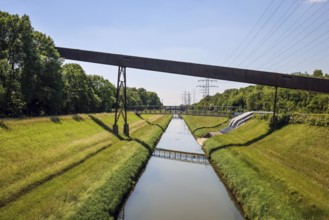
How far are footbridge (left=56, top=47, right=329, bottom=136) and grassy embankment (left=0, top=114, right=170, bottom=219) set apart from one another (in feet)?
35.9

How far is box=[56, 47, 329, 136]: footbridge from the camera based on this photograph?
29.8 metres

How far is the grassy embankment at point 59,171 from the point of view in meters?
12.9

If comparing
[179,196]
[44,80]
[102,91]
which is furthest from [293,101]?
[179,196]

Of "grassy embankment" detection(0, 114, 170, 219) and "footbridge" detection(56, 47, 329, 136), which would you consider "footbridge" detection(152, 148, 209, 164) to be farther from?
"footbridge" detection(56, 47, 329, 136)

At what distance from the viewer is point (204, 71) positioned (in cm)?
3356

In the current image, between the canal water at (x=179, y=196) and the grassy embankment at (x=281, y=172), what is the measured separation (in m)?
1.04

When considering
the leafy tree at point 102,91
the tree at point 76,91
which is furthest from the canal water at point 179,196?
the leafy tree at point 102,91

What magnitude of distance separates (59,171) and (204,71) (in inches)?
828

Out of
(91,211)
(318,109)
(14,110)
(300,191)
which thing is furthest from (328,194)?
(318,109)

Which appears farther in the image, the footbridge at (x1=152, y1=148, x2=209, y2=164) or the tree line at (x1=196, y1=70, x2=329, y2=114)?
the tree line at (x1=196, y1=70, x2=329, y2=114)

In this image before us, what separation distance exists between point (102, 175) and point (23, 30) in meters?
23.1

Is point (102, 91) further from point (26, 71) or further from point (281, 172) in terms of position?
point (281, 172)

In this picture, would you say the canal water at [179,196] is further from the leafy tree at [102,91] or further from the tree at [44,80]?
the leafy tree at [102,91]

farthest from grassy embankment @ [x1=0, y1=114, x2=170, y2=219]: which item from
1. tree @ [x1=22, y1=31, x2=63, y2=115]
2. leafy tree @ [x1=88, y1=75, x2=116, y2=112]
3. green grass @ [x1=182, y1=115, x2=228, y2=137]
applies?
leafy tree @ [x1=88, y1=75, x2=116, y2=112]
